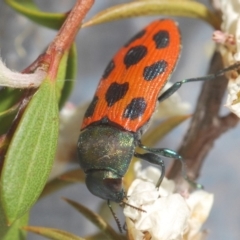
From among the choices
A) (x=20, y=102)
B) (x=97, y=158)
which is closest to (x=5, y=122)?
(x=20, y=102)

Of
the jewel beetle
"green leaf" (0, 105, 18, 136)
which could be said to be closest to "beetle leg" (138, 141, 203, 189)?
the jewel beetle

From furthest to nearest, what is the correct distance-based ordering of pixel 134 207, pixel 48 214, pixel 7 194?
1. pixel 48 214
2. pixel 134 207
3. pixel 7 194

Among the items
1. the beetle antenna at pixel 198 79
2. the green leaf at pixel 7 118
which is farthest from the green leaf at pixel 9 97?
the beetle antenna at pixel 198 79

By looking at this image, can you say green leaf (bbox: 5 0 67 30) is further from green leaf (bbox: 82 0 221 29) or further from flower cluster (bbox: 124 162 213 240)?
flower cluster (bbox: 124 162 213 240)

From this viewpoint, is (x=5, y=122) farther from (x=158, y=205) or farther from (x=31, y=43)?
(x=31, y=43)

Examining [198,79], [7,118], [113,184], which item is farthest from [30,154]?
[198,79]

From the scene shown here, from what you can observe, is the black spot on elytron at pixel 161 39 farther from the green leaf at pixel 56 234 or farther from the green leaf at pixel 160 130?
the green leaf at pixel 56 234

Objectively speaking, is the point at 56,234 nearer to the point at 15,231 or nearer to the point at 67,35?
the point at 15,231
